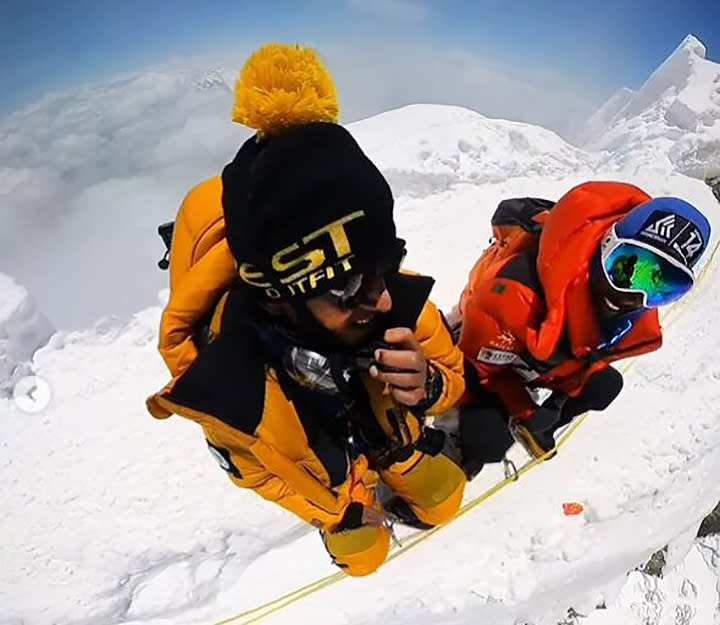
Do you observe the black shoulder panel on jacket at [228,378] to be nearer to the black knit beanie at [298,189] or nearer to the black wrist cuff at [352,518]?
the black knit beanie at [298,189]

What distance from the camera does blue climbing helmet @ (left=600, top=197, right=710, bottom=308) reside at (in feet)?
3.34

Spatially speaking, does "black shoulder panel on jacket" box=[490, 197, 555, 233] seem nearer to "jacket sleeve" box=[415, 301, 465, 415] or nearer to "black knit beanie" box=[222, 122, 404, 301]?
"jacket sleeve" box=[415, 301, 465, 415]

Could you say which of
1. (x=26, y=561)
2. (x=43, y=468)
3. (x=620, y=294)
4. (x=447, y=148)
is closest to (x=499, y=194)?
(x=447, y=148)

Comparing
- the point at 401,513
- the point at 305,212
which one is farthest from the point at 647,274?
the point at 401,513

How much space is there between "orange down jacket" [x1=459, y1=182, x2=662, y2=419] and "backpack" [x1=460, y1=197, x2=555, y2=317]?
0.02 m

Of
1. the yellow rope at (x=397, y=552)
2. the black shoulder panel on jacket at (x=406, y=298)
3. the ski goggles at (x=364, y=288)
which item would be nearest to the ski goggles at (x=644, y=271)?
the black shoulder panel on jacket at (x=406, y=298)

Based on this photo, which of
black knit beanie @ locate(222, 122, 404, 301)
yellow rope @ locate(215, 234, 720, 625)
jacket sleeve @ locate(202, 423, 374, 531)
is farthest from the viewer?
yellow rope @ locate(215, 234, 720, 625)

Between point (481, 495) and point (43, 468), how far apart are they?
118 cm

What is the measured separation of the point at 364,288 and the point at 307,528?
1091mm

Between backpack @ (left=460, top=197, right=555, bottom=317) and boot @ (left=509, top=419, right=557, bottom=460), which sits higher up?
backpack @ (left=460, top=197, right=555, bottom=317)

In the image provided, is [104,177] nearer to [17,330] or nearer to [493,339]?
[17,330]

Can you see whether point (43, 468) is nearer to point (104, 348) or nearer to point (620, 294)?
point (104, 348)

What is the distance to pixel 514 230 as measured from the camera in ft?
4.58

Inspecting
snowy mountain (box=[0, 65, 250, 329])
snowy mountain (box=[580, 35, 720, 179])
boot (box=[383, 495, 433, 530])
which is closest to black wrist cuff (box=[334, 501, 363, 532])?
boot (box=[383, 495, 433, 530])
